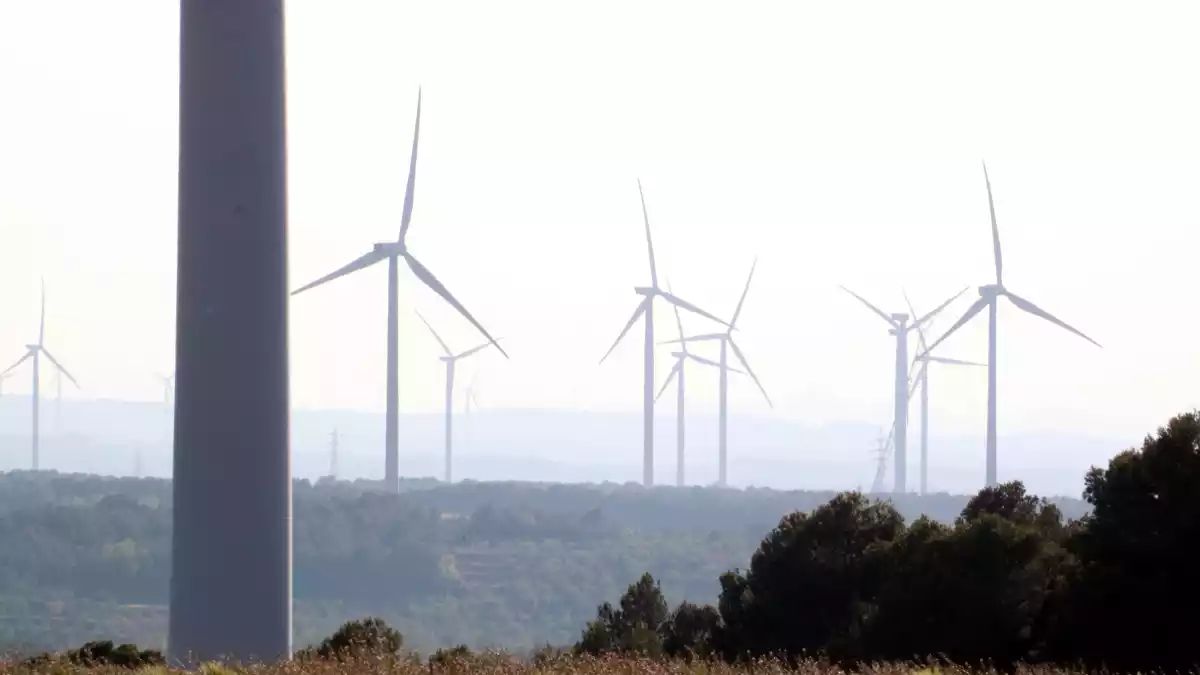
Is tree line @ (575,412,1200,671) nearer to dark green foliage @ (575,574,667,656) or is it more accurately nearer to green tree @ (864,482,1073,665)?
→ green tree @ (864,482,1073,665)

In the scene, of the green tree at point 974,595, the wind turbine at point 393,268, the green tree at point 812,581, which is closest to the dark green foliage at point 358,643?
the green tree at point 812,581

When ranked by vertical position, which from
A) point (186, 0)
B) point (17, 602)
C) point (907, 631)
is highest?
point (186, 0)

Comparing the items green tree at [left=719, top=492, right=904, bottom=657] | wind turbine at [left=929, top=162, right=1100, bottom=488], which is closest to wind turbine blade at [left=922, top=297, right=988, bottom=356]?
wind turbine at [left=929, top=162, right=1100, bottom=488]

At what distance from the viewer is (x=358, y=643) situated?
31984 millimetres

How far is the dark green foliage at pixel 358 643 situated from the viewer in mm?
26422

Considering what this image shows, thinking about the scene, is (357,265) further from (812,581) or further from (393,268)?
(812,581)

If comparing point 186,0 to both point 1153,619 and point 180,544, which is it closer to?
point 180,544

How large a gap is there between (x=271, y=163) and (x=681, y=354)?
164 metres

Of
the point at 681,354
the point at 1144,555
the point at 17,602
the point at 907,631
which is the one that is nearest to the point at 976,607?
the point at 907,631

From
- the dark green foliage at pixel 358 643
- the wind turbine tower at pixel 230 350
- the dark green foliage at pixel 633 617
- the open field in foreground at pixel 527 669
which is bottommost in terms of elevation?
the dark green foliage at pixel 633 617

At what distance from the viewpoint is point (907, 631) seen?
135ft

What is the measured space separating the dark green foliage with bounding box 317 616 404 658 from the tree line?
5.03 m

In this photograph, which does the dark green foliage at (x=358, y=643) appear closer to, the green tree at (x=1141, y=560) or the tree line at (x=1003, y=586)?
the tree line at (x=1003, y=586)

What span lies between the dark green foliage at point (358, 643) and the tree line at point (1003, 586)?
16.5ft
